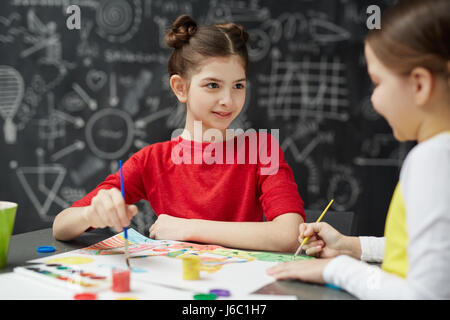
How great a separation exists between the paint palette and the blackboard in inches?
73.6

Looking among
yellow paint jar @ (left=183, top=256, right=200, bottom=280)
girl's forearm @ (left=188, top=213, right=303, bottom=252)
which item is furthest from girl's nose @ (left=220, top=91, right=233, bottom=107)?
yellow paint jar @ (left=183, top=256, right=200, bottom=280)

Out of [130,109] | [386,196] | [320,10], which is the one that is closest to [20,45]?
[130,109]

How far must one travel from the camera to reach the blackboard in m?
2.64

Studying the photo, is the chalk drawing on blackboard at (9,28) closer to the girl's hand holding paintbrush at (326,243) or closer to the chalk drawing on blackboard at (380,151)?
the chalk drawing on blackboard at (380,151)

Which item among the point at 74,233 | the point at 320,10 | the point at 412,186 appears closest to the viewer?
the point at 412,186

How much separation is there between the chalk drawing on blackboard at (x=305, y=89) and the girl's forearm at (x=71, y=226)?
5.63 feet

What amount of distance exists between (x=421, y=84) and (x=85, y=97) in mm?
2359

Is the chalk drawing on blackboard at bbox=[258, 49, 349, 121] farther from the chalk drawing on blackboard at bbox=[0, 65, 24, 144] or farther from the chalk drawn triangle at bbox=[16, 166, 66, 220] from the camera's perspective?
the chalk drawing on blackboard at bbox=[0, 65, 24, 144]

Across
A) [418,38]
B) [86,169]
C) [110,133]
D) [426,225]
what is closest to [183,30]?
[418,38]

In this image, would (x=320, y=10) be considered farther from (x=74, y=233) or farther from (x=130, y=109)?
(x=74, y=233)

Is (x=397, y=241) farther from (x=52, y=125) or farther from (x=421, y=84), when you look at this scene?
(x=52, y=125)

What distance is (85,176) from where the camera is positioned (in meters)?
2.72
